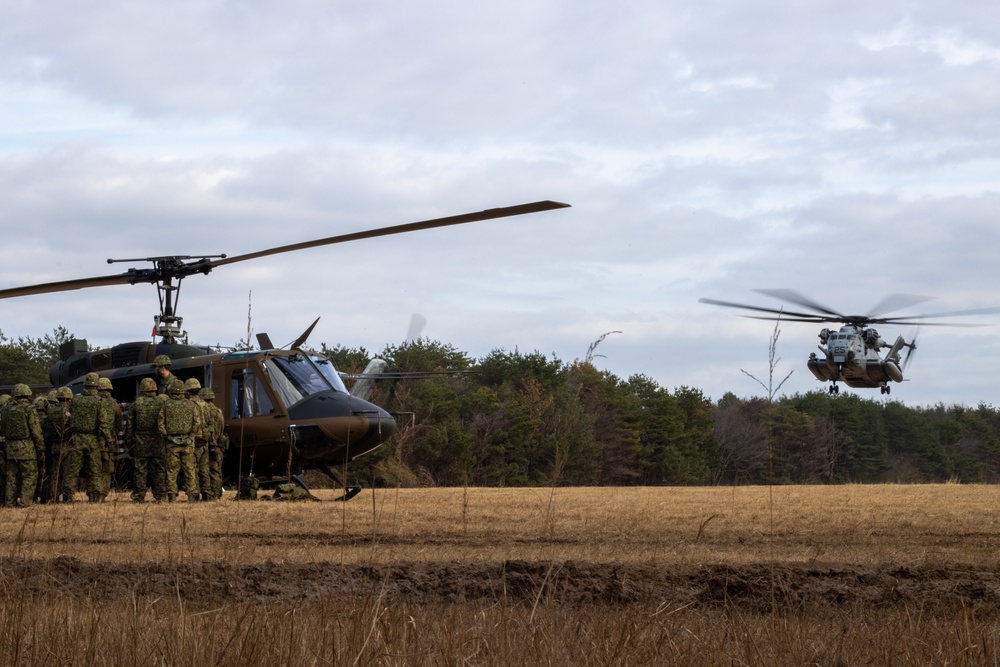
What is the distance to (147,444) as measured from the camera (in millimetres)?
14078

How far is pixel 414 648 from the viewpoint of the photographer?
14.8 feet

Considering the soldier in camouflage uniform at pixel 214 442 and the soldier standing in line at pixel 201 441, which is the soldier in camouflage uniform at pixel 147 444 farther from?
the soldier in camouflage uniform at pixel 214 442

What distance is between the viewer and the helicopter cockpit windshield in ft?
49.4

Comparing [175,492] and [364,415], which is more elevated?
[364,415]

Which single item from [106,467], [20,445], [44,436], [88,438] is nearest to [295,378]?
[106,467]

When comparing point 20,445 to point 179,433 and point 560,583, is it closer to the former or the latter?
point 179,433

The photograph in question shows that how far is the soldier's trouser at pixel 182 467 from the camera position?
13.9 meters

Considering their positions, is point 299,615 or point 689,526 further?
point 689,526

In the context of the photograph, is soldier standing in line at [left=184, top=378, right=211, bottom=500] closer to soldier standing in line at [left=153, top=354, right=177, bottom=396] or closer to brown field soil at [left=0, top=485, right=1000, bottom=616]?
soldier standing in line at [left=153, top=354, right=177, bottom=396]

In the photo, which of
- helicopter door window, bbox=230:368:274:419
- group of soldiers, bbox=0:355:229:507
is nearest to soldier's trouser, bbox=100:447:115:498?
group of soldiers, bbox=0:355:229:507

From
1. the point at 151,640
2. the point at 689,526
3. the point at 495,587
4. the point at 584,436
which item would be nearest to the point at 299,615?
the point at 151,640

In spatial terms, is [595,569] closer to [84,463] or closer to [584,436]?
[84,463]

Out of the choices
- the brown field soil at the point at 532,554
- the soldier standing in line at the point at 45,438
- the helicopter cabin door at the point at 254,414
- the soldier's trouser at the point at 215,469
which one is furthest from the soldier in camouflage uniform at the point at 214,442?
the soldier standing in line at the point at 45,438

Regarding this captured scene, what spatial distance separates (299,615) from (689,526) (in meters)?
5.70
